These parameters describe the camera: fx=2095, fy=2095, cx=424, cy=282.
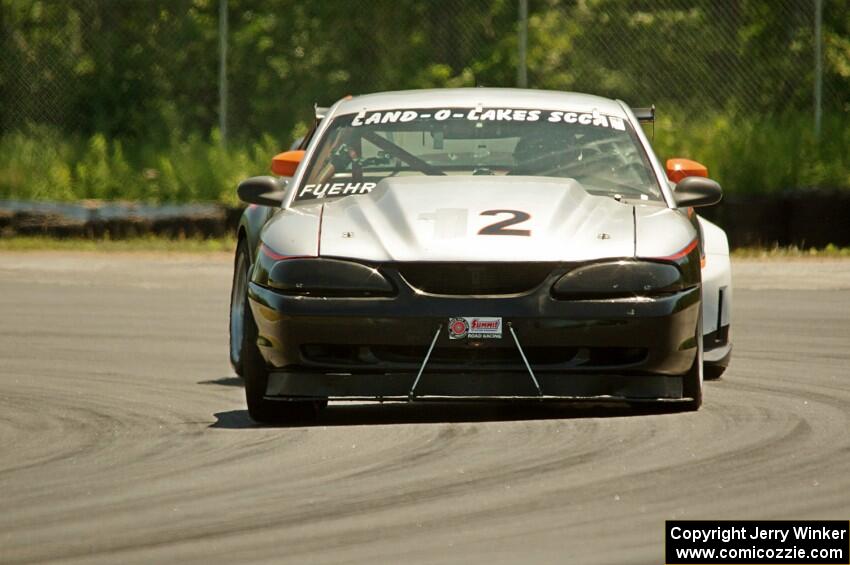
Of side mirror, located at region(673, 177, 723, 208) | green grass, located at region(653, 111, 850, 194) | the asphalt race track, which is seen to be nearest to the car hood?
side mirror, located at region(673, 177, 723, 208)

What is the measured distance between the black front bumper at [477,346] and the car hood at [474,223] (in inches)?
7.4

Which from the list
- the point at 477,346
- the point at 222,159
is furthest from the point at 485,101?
the point at 222,159

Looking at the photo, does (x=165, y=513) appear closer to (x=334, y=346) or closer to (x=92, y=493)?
(x=92, y=493)

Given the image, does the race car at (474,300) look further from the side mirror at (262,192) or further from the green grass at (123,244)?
the green grass at (123,244)

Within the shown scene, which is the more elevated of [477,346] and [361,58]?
[477,346]

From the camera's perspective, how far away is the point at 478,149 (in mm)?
9930

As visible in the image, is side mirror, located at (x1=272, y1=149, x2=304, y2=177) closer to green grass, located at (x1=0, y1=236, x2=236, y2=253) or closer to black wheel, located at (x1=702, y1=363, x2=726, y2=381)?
black wheel, located at (x1=702, y1=363, x2=726, y2=381)

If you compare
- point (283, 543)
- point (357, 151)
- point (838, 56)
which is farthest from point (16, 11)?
point (283, 543)

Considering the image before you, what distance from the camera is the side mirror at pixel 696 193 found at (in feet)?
30.9

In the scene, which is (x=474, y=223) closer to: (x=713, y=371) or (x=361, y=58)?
(x=713, y=371)

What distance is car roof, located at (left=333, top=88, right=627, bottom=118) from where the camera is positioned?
1020 centimetres

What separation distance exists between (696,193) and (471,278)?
157cm

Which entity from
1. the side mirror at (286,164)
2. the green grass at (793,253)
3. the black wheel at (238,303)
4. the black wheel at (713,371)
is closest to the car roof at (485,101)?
the side mirror at (286,164)

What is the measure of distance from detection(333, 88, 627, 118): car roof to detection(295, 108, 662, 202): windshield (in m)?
0.07
